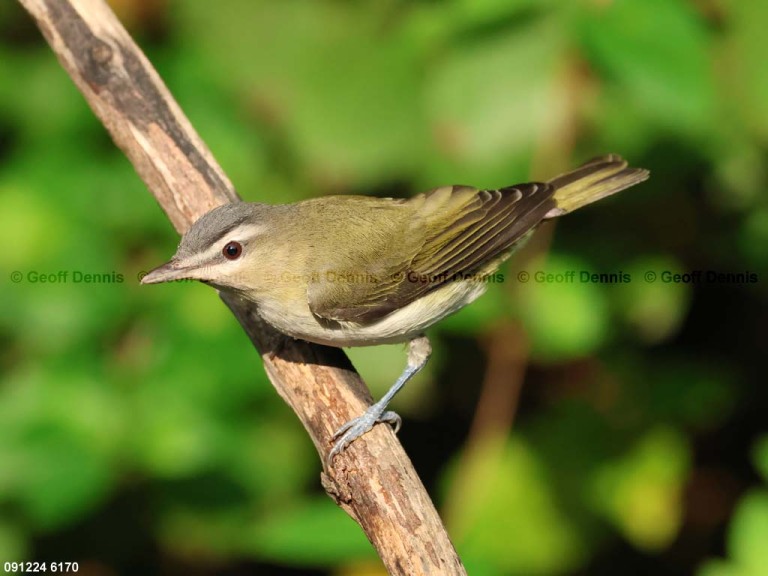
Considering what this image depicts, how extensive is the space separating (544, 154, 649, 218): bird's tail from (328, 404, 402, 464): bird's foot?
1461 mm

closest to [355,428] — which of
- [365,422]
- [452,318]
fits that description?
[365,422]

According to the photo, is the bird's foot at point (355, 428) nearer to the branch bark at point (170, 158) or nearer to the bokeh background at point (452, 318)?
the branch bark at point (170, 158)

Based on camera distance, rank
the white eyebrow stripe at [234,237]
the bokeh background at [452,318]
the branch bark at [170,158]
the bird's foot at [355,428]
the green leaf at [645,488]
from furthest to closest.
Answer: the green leaf at [645,488]
the bokeh background at [452,318]
the branch bark at [170,158]
the white eyebrow stripe at [234,237]
the bird's foot at [355,428]

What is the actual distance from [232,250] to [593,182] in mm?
1910

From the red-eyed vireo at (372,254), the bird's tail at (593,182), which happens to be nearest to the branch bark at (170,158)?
the red-eyed vireo at (372,254)

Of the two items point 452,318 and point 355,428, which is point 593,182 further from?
point 355,428

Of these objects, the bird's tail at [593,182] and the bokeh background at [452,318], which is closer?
the bokeh background at [452,318]

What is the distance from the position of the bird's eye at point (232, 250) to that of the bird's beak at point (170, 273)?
6.9 inches

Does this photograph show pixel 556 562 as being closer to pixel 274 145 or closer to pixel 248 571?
pixel 248 571

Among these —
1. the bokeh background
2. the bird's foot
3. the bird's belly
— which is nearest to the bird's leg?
the bird's foot

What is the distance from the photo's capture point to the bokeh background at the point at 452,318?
14.4 ft

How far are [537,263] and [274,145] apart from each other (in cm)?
191

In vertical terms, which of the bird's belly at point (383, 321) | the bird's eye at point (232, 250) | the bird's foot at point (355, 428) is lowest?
the bird's foot at point (355, 428)

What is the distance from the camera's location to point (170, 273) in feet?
12.1
